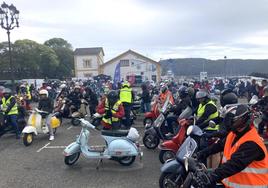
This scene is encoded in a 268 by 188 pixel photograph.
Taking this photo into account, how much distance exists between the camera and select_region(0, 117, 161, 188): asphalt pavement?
6.34m

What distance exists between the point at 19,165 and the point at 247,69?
241 ft

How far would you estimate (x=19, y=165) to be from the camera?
25.4 ft

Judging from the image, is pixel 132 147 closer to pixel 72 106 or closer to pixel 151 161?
pixel 151 161

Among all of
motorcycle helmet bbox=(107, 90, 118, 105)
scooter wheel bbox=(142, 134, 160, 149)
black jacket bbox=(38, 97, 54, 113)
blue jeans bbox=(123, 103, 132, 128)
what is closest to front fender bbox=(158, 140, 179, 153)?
A: scooter wheel bbox=(142, 134, 160, 149)

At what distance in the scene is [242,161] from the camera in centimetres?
270

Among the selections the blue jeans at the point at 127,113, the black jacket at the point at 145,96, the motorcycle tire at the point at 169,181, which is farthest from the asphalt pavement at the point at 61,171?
the black jacket at the point at 145,96

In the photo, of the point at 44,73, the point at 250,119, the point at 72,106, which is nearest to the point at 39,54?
the point at 44,73

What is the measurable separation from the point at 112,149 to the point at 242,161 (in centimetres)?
473

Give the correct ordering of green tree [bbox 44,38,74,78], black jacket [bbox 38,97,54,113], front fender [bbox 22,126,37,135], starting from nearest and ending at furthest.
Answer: front fender [bbox 22,126,37,135]
black jacket [bbox 38,97,54,113]
green tree [bbox 44,38,74,78]

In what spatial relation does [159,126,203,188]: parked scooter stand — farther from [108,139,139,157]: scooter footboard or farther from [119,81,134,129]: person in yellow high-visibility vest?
[119,81,134,129]: person in yellow high-visibility vest

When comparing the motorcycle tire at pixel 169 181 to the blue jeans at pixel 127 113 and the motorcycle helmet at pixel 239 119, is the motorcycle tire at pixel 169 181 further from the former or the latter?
the blue jeans at pixel 127 113

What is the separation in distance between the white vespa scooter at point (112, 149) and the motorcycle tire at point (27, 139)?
9.22ft

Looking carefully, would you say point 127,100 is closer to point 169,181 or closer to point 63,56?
point 169,181

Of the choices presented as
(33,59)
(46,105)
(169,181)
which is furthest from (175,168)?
(33,59)
